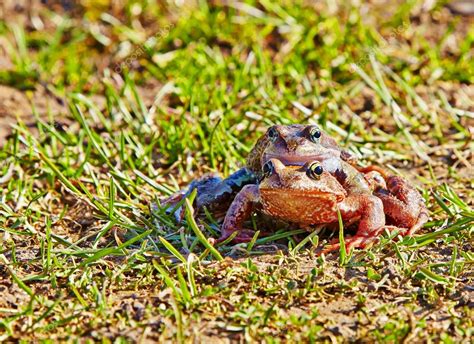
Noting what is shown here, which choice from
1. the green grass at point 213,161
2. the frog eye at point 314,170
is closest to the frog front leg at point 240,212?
the green grass at point 213,161

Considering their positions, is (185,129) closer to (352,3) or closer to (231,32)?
(231,32)

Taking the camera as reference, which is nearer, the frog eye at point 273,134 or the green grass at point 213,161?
the green grass at point 213,161

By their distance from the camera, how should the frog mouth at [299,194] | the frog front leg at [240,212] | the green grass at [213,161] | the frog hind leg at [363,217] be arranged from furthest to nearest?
the frog front leg at [240,212]
the frog hind leg at [363,217]
the frog mouth at [299,194]
the green grass at [213,161]

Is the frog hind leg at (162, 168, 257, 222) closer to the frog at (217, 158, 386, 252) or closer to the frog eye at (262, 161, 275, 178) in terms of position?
the frog at (217, 158, 386, 252)

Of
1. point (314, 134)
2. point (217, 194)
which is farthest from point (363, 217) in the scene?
point (217, 194)

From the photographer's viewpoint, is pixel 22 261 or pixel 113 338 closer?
pixel 113 338

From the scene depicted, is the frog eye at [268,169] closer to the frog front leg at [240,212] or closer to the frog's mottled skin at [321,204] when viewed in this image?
the frog's mottled skin at [321,204]

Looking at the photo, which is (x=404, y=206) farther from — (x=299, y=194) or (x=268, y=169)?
(x=268, y=169)

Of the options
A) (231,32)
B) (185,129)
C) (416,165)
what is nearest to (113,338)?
(185,129)
